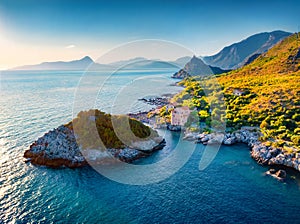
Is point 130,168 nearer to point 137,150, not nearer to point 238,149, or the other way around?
point 137,150

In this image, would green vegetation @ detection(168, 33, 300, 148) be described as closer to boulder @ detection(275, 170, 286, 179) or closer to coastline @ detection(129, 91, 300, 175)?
coastline @ detection(129, 91, 300, 175)

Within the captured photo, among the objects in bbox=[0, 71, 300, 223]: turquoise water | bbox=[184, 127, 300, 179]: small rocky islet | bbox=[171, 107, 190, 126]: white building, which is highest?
bbox=[171, 107, 190, 126]: white building

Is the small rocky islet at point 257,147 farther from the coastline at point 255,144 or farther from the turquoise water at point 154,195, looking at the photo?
the turquoise water at point 154,195

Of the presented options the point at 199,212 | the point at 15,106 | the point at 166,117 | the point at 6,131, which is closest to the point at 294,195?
the point at 199,212

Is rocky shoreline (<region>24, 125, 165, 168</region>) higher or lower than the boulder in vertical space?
higher

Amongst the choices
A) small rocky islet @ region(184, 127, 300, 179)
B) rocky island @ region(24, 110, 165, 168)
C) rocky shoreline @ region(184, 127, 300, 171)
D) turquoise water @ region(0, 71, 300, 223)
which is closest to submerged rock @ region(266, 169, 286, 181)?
small rocky islet @ region(184, 127, 300, 179)

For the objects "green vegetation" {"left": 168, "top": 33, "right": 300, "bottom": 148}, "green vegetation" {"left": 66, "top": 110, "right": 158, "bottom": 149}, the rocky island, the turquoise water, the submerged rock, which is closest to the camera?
the turquoise water

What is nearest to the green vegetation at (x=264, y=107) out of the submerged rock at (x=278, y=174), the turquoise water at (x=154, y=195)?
the submerged rock at (x=278, y=174)

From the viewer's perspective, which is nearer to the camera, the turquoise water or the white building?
the turquoise water
